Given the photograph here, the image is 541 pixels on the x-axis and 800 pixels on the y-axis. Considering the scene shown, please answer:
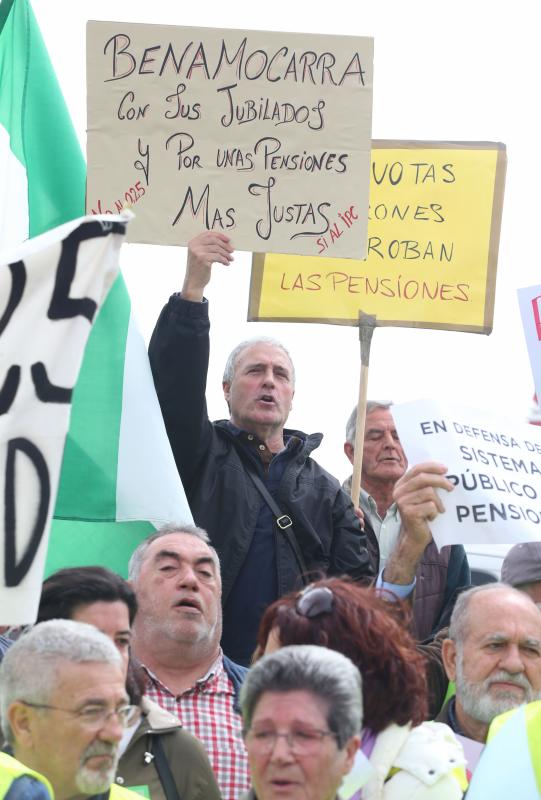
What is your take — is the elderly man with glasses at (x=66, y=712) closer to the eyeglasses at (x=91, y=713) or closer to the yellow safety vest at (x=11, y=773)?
the eyeglasses at (x=91, y=713)

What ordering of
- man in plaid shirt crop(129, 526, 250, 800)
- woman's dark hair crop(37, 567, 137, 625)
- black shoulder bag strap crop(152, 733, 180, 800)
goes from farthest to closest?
man in plaid shirt crop(129, 526, 250, 800), woman's dark hair crop(37, 567, 137, 625), black shoulder bag strap crop(152, 733, 180, 800)

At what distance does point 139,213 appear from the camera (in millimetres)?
5703

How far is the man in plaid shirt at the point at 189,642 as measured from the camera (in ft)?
15.0

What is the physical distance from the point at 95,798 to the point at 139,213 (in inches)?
108

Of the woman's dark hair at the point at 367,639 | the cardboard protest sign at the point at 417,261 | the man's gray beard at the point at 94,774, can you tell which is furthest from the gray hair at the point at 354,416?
the man's gray beard at the point at 94,774

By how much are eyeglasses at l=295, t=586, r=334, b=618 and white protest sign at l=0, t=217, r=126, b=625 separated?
63 cm

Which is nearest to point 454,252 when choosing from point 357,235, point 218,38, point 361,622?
point 357,235

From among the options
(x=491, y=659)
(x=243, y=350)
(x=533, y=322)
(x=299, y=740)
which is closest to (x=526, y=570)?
(x=491, y=659)

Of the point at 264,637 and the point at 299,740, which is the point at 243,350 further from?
the point at 299,740

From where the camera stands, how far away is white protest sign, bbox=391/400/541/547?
514 cm

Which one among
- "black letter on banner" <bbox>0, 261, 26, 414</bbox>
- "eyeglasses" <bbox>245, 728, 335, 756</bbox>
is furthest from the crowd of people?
"black letter on banner" <bbox>0, 261, 26, 414</bbox>

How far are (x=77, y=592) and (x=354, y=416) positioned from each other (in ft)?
7.53

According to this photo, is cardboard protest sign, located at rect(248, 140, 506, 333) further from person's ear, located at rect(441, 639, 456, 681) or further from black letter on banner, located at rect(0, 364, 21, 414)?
black letter on banner, located at rect(0, 364, 21, 414)

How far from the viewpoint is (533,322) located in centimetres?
588
